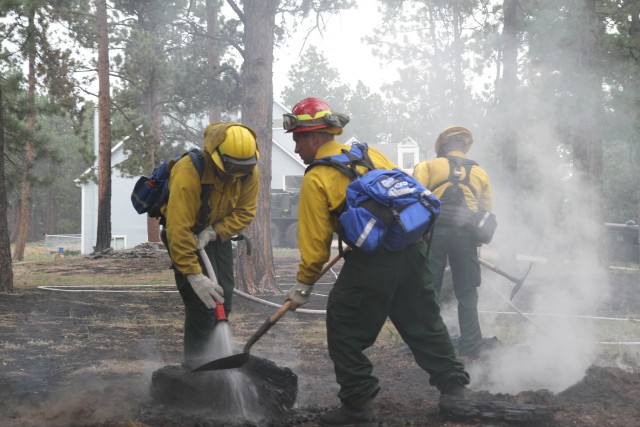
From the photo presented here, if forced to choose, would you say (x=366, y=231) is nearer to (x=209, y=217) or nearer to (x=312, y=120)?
(x=312, y=120)

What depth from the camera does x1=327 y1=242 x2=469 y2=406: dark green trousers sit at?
373 cm

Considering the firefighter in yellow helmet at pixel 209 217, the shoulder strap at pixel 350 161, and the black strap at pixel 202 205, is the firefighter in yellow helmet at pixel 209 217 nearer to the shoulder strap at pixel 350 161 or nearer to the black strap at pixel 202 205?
the black strap at pixel 202 205

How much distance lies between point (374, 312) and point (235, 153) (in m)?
1.35

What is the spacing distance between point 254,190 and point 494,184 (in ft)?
23.6

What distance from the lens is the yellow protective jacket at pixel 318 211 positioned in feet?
12.0

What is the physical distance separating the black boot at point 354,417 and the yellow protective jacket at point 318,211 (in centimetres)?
77

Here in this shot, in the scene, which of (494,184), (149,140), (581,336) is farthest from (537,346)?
(149,140)

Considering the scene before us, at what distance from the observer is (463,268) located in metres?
5.68

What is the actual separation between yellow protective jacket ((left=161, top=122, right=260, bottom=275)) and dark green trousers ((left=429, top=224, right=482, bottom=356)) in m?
1.78

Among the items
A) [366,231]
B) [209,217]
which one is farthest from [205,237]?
[366,231]

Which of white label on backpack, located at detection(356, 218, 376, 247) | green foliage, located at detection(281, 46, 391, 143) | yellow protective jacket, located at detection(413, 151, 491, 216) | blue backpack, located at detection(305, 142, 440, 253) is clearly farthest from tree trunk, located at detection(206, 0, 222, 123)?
green foliage, located at detection(281, 46, 391, 143)

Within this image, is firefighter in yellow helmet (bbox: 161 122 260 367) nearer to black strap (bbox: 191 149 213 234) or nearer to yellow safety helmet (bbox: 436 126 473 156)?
black strap (bbox: 191 149 213 234)

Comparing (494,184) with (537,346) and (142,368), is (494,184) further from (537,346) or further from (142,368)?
(142,368)

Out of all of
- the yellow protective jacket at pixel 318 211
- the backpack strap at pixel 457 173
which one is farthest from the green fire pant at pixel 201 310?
the backpack strap at pixel 457 173
